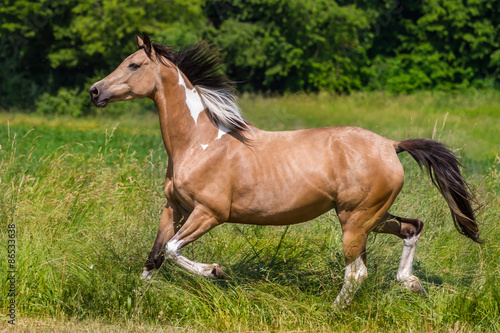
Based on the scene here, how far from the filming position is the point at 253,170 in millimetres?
5262

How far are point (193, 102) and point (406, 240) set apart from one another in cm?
221

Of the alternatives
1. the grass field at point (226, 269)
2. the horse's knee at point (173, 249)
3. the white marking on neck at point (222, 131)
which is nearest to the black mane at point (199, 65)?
the white marking on neck at point (222, 131)

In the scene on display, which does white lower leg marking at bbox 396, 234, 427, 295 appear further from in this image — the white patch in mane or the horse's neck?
the horse's neck

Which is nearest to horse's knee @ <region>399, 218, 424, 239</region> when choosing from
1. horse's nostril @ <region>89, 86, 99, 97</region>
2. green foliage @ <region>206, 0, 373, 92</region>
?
horse's nostril @ <region>89, 86, 99, 97</region>

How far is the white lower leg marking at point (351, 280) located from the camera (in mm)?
5180

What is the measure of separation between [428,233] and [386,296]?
6.03 ft

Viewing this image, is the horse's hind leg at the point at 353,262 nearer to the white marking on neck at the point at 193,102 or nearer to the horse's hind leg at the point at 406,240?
the horse's hind leg at the point at 406,240

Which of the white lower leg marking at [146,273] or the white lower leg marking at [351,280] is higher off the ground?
the white lower leg marking at [146,273]

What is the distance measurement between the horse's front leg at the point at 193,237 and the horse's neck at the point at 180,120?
0.58 meters

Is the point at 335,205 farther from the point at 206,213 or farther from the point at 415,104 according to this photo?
the point at 415,104

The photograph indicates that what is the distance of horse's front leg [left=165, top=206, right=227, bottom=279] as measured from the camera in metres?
5.12

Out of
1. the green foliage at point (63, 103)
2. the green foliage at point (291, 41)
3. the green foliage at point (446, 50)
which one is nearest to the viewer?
the green foliage at point (63, 103)

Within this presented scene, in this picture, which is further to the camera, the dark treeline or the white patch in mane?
the dark treeline

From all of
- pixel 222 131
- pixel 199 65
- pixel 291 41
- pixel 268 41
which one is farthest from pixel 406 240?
pixel 291 41
